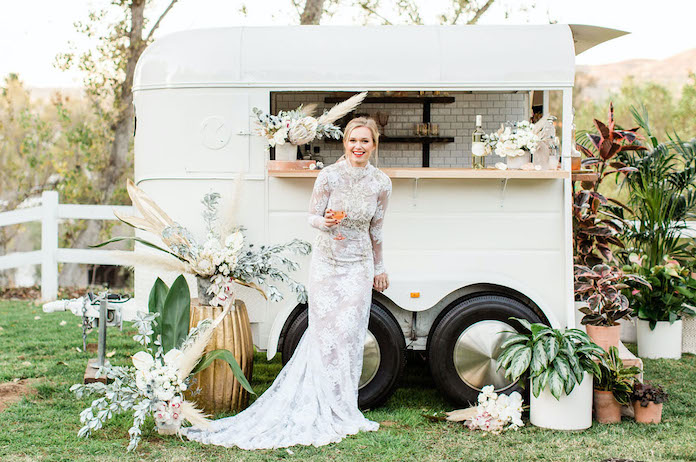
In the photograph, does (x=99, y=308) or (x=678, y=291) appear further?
(x=678, y=291)

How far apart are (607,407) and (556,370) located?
0.53m

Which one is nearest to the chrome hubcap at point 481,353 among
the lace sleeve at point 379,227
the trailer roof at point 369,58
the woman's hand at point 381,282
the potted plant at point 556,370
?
the potted plant at point 556,370

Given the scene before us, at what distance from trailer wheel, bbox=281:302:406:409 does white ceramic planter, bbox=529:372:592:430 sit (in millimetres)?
880

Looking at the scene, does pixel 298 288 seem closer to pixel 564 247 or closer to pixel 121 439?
pixel 121 439

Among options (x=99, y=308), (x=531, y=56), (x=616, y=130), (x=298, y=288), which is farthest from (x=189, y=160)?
(x=616, y=130)

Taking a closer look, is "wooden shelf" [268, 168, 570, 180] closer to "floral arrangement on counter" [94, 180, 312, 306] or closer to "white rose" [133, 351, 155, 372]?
"floral arrangement on counter" [94, 180, 312, 306]

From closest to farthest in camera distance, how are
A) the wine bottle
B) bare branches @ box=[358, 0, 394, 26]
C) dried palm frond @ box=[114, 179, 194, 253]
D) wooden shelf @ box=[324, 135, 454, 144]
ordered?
dried palm frond @ box=[114, 179, 194, 253]
the wine bottle
wooden shelf @ box=[324, 135, 454, 144]
bare branches @ box=[358, 0, 394, 26]

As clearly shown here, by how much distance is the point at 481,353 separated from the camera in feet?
14.5

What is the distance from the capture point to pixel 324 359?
418cm

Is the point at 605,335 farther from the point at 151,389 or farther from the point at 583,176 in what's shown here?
the point at 151,389

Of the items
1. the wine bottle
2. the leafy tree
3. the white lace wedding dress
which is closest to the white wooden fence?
the leafy tree

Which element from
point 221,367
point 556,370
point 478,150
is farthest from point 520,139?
point 221,367

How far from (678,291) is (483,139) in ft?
8.62

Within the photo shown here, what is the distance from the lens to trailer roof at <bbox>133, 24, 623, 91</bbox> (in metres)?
4.37
